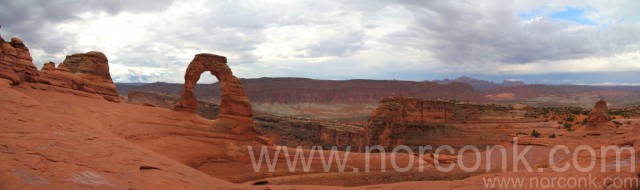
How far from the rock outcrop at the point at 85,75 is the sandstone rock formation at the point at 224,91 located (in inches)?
187

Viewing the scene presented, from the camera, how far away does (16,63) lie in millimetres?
19344

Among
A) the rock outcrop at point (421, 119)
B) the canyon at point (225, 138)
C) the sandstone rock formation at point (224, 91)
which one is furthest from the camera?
the rock outcrop at point (421, 119)

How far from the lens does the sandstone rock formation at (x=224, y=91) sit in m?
27.1

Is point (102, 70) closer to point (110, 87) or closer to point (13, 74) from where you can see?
point (110, 87)

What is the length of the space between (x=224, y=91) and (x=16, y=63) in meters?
11.2

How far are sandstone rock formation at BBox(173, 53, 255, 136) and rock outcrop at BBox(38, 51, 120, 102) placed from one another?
4.75m

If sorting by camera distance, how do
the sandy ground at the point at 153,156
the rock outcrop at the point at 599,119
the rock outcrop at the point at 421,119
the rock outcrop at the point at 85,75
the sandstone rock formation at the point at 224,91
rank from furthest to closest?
the rock outcrop at the point at 421,119
the rock outcrop at the point at 599,119
the sandstone rock formation at the point at 224,91
the rock outcrop at the point at 85,75
the sandy ground at the point at 153,156

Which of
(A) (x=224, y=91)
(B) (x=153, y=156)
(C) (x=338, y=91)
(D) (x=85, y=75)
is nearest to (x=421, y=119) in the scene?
(A) (x=224, y=91)

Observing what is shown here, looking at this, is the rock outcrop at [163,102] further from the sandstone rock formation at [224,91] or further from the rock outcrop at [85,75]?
the sandstone rock formation at [224,91]

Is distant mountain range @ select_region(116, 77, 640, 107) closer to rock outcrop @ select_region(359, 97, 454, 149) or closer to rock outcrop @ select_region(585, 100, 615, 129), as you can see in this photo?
rock outcrop @ select_region(359, 97, 454, 149)

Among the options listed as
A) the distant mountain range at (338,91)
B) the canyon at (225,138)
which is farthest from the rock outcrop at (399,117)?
the distant mountain range at (338,91)

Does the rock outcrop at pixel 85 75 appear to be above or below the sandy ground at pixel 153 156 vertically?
above

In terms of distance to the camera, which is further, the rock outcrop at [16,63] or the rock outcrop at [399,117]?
the rock outcrop at [399,117]

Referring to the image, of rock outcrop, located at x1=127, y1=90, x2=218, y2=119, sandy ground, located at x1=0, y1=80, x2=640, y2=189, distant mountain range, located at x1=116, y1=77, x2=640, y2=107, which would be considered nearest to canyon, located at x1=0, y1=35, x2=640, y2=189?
sandy ground, located at x1=0, y1=80, x2=640, y2=189
